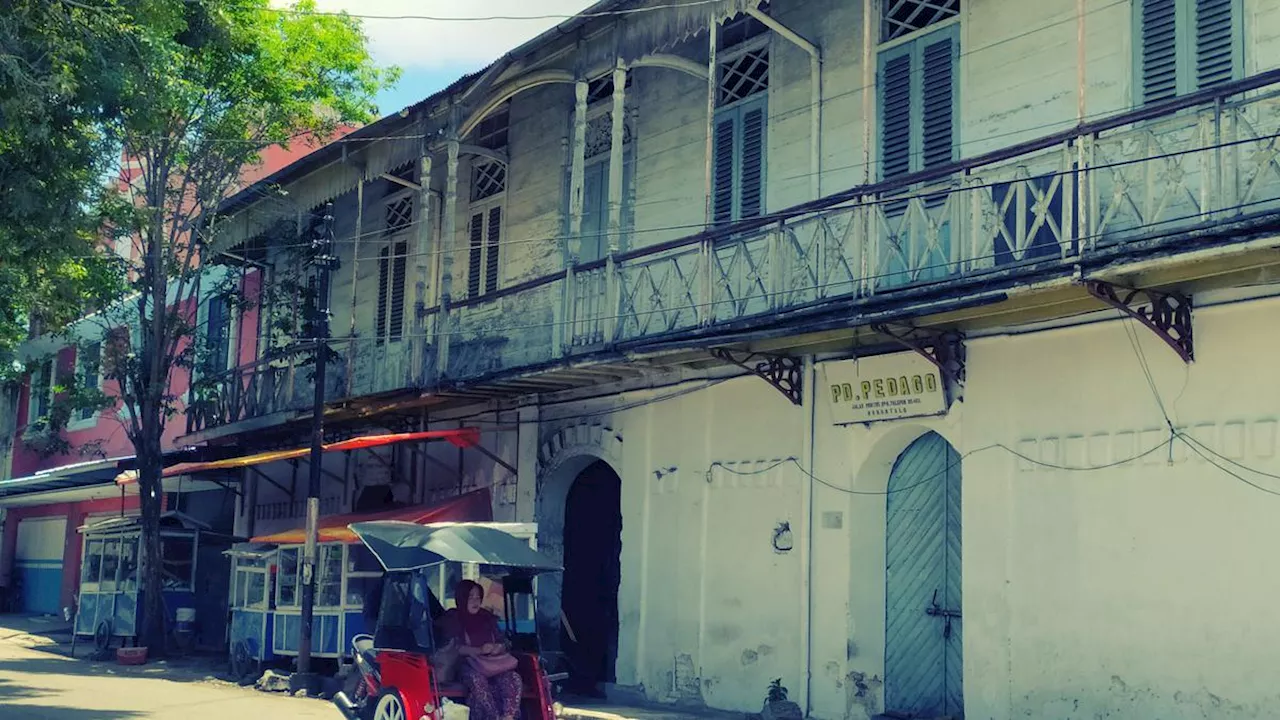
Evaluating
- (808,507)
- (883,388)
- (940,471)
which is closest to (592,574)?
(808,507)

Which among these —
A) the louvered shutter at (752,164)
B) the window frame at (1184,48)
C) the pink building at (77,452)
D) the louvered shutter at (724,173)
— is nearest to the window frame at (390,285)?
the pink building at (77,452)

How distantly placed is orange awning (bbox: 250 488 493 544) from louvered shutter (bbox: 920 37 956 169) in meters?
7.75

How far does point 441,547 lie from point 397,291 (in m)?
11.2

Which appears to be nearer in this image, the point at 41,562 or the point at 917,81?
the point at 917,81

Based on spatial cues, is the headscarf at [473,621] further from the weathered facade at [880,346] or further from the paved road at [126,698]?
the paved road at [126,698]

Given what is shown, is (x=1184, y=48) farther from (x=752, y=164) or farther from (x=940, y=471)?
(x=752, y=164)

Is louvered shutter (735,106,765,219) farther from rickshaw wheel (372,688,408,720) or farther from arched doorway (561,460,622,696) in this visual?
rickshaw wheel (372,688,408,720)

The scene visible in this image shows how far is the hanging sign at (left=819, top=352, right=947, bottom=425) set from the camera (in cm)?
1305

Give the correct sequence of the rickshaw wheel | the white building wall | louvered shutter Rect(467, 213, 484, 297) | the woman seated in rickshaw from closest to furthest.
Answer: the white building wall < the woman seated in rickshaw < the rickshaw wheel < louvered shutter Rect(467, 213, 484, 297)

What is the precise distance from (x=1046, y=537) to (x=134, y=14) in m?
9.24

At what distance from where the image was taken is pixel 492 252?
20.0 m

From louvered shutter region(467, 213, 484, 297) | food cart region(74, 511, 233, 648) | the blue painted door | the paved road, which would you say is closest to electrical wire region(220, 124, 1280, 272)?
louvered shutter region(467, 213, 484, 297)

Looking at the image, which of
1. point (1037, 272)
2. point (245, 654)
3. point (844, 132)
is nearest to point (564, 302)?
point (844, 132)

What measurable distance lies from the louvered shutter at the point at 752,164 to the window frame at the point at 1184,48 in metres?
4.63
